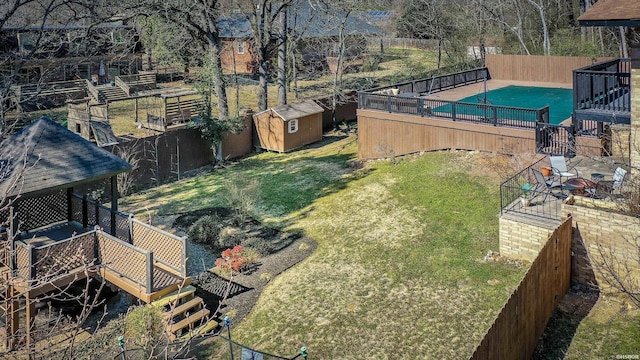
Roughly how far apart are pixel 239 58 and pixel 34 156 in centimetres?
3838

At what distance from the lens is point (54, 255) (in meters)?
12.5

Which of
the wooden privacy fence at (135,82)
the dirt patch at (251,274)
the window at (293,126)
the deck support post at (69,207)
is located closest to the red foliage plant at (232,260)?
the dirt patch at (251,274)

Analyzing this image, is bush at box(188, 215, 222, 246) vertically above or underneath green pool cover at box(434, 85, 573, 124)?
underneath

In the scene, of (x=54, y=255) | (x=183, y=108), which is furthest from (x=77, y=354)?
(x=183, y=108)

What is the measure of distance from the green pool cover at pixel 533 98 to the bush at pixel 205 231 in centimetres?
1287

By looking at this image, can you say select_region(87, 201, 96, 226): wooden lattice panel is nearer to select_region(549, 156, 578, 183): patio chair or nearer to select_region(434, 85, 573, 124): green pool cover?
select_region(549, 156, 578, 183): patio chair

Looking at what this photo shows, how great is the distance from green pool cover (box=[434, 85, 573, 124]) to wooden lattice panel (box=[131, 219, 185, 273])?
16538mm

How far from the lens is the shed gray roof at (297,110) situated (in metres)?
28.3

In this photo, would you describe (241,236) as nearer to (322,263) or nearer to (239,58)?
(322,263)

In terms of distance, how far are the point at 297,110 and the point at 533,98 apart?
39.1ft

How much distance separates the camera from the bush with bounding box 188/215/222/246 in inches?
711

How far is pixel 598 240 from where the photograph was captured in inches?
492

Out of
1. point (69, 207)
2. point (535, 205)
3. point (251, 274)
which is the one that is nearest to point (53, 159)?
point (69, 207)

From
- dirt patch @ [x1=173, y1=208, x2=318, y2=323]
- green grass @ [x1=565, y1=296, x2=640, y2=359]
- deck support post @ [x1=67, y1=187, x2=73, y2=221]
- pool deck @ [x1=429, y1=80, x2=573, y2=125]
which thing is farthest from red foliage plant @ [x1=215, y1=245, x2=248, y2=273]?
pool deck @ [x1=429, y1=80, x2=573, y2=125]
